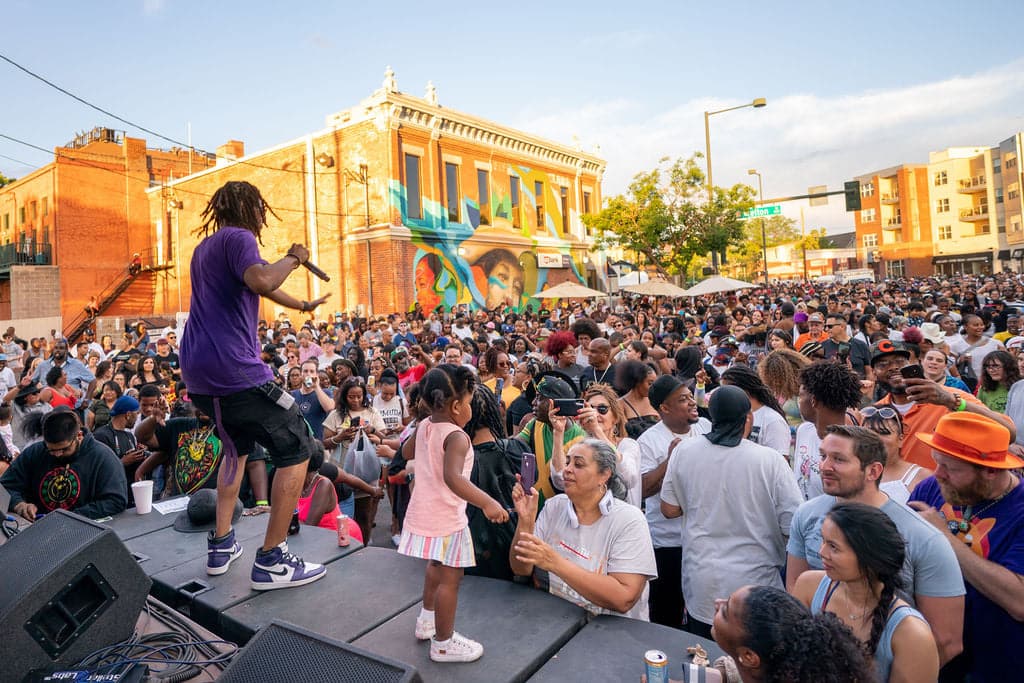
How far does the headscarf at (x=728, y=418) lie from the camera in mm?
3162

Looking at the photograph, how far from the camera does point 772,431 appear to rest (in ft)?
13.8

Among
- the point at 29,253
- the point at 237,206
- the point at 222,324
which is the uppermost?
the point at 29,253

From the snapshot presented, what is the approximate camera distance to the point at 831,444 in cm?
265

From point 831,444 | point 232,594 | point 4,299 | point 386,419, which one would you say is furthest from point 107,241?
point 831,444

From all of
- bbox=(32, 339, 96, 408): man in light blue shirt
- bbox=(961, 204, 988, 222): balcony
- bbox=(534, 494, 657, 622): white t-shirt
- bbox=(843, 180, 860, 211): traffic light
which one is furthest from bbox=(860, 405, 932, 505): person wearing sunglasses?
bbox=(961, 204, 988, 222): balcony

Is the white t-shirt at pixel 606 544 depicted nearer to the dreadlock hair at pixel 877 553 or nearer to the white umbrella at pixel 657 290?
the dreadlock hair at pixel 877 553

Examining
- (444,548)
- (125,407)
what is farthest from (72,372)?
(444,548)

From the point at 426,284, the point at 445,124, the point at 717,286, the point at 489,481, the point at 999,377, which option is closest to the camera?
the point at 489,481

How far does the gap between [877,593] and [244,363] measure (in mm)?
2863

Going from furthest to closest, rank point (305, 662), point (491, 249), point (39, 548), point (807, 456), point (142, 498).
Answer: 1. point (491, 249)
2. point (142, 498)
3. point (807, 456)
4. point (39, 548)
5. point (305, 662)

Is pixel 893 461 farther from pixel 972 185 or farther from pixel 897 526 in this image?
pixel 972 185

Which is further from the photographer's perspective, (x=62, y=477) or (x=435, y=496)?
(x=62, y=477)

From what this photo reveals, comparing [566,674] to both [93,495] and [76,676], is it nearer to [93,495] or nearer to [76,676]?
[76,676]

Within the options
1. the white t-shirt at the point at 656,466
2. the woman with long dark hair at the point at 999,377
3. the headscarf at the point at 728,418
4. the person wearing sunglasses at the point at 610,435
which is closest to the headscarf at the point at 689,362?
the white t-shirt at the point at 656,466
